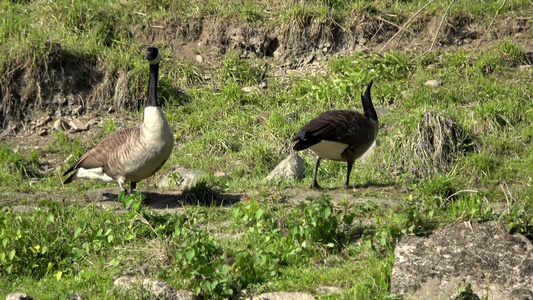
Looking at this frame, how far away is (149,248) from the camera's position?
711 cm

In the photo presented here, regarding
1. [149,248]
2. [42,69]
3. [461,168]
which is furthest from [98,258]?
[42,69]

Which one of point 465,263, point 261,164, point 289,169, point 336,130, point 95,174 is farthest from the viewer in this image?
point 261,164

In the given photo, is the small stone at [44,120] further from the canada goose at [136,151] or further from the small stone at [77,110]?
the canada goose at [136,151]

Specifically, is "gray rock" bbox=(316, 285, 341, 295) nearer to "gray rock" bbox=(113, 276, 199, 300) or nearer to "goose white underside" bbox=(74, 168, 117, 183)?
"gray rock" bbox=(113, 276, 199, 300)

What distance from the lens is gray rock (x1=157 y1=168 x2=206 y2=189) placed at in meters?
9.98

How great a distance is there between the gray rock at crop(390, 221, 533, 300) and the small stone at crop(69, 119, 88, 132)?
6895 mm

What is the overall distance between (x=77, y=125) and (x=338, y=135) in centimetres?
495

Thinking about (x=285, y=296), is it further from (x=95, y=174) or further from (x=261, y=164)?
(x=261, y=164)

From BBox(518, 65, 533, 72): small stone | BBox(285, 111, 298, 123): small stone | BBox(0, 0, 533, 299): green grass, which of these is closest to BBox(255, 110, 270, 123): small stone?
BBox(0, 0, 533, 299): green grass

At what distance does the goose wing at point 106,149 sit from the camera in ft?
29.8

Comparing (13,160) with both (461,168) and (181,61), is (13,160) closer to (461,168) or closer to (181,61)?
(181,61)

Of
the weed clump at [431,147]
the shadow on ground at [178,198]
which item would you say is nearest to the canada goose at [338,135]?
the weed clump at [431,147]

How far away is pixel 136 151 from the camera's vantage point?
8820 millimetres

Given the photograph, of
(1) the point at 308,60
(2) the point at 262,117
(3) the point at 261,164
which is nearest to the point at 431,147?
(3) the point at 261,164
